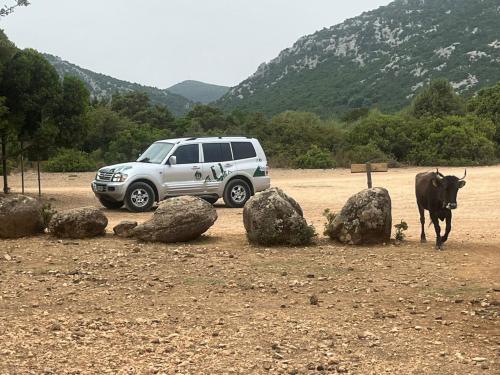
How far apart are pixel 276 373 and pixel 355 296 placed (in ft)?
8.70

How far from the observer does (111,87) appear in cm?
9975

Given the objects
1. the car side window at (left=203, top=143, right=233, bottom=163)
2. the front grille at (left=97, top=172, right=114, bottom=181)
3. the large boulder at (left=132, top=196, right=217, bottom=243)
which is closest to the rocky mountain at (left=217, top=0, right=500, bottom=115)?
the car side window at (left=203, top=143, right=233, bottom=163)

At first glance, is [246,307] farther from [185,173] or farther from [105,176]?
[105,176]

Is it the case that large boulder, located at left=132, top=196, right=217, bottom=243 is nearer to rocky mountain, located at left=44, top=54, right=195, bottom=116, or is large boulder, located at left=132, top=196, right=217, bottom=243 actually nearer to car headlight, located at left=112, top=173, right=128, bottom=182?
car headlight, located at left=112, top=173, right=128, bottom=182

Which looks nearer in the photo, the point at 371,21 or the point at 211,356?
the point at 211,356

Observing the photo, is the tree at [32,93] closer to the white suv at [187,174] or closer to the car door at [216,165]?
the white suv at [187,174]

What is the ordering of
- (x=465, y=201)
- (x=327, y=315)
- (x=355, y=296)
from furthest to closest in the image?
1. (x=465, y=201)
2. (x=355, y=296)
3. (x=327, y=315)

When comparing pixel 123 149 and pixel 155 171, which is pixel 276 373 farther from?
pixel 123 149

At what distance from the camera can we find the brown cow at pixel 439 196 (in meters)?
10.4

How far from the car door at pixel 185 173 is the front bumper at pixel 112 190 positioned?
1.17 meters

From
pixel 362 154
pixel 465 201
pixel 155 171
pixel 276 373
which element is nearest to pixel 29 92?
pixel 155 171

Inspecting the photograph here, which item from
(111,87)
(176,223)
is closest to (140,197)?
(176,223)

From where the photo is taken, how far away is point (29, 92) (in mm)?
19578

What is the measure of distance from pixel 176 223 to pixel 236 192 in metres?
7.47
